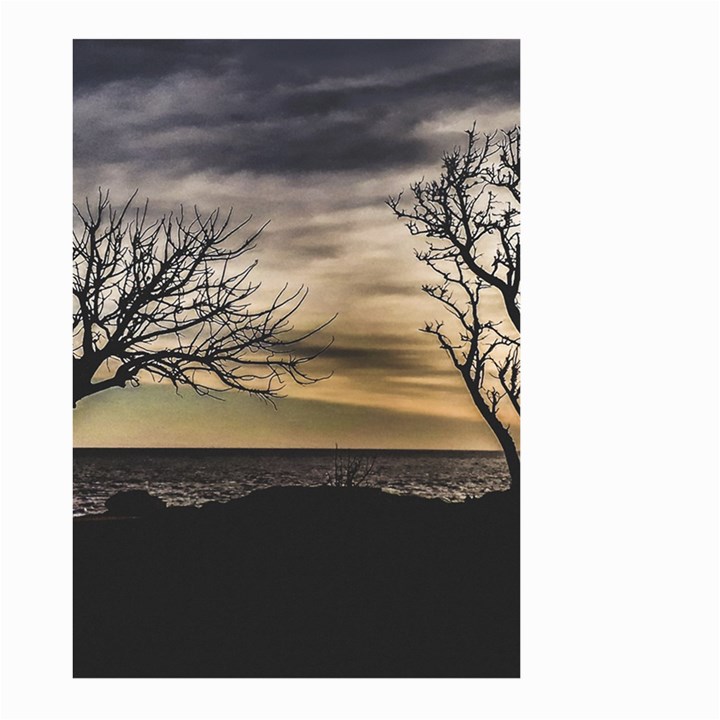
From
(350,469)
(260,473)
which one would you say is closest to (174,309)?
(260,473)

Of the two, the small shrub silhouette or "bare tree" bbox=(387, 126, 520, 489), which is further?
"bare tree" bbox=(387, 126, 520, 489)

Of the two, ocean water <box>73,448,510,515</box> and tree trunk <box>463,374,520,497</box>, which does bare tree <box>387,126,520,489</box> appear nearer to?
tree trunk <box>463,374,520,497</box>

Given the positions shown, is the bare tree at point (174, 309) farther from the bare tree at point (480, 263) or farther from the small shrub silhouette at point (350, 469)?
the bare tree at point (480, 263)

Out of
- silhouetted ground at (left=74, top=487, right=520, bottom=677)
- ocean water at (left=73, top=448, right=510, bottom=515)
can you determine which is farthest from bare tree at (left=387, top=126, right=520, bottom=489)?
silhouetted ground at (left=74, top=487, right=520, bottom=677)

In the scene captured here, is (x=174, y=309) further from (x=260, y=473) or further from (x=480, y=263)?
(x=480, y=263)

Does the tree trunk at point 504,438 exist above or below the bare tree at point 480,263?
below

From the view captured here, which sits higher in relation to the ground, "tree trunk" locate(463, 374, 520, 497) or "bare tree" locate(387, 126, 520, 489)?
"bare tree" locate(387, 126, 520, 489)

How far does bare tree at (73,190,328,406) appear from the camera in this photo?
4.38 m

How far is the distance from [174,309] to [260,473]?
0.79 m

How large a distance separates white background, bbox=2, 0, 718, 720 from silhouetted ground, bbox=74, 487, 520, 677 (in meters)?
0.09
